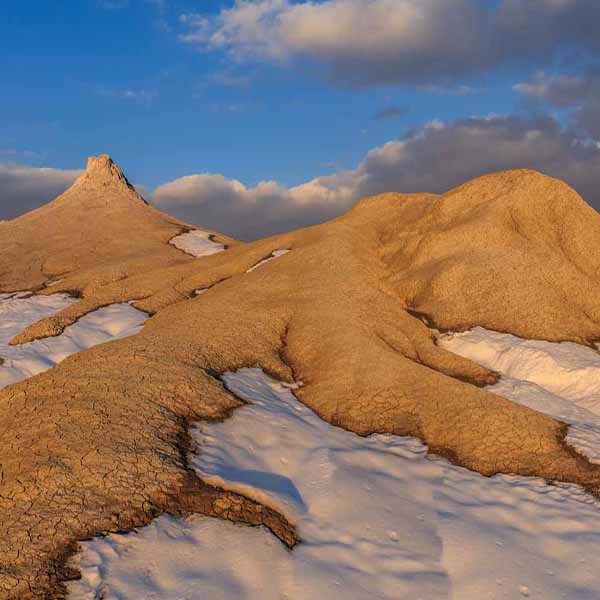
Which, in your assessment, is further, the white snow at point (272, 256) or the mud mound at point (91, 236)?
the mud mound at point (91, 236)

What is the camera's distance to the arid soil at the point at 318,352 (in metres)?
12.2

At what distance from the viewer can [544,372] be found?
24672mm

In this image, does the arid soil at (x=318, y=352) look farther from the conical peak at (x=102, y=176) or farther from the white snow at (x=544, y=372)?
the conical peak at (x=102, y=176)

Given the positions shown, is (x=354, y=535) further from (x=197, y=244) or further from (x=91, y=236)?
(x=91, y=236)

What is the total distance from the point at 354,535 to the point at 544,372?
15.9 meters

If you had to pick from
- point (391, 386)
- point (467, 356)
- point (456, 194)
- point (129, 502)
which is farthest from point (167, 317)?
point (456, 194)

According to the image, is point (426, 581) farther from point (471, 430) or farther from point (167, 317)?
point (167, 317)

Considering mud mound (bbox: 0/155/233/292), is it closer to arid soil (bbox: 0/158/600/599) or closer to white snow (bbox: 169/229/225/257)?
white snow (bbox: 169/229/225/257)

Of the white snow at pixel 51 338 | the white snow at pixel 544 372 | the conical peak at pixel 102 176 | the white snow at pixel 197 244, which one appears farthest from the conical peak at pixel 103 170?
the white snow at pixel 544 372

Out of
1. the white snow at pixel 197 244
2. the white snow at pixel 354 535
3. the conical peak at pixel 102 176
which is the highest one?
the conical peak at pixel 102 176

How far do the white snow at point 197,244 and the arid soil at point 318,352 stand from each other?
1131 centimetres

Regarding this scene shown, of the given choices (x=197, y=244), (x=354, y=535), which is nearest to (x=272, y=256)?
(x=197, y=244)

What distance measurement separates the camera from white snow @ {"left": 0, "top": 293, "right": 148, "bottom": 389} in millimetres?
29284

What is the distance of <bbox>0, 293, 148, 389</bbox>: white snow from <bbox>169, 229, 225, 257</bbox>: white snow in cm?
2280
